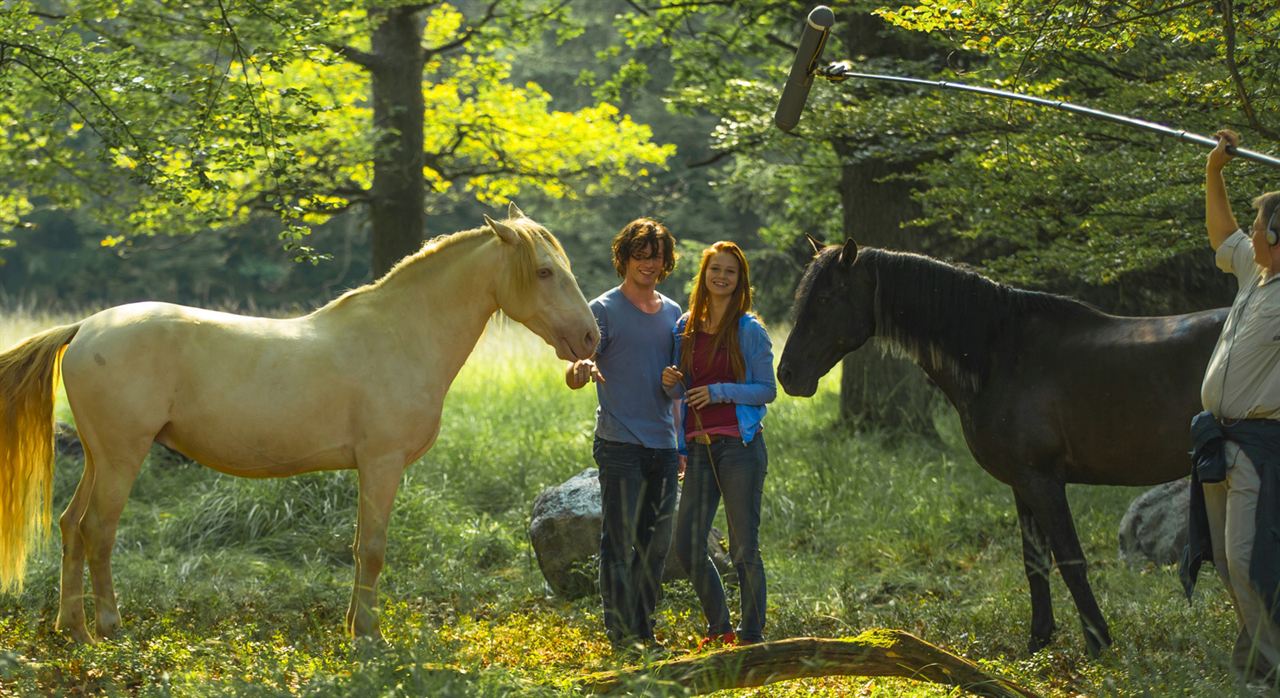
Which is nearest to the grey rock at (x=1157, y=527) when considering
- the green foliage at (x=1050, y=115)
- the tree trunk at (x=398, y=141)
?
the green foliage at (x=1050, y=115)

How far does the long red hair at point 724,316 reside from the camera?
216 inches

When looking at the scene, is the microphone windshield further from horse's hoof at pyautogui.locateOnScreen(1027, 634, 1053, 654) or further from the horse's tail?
the horse's tail

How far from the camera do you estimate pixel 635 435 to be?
5.50 m

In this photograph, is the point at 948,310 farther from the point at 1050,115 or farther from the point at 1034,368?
the point at 1050,115

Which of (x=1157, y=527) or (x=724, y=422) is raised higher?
(x=724, y=422)

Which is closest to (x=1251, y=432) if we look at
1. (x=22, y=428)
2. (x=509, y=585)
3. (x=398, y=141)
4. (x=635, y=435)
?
(x=635, y=435)

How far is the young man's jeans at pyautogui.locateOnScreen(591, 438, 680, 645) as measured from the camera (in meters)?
5.50

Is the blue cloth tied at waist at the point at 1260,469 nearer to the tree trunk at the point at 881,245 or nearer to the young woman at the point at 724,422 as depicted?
the young woman at the point at 724,422

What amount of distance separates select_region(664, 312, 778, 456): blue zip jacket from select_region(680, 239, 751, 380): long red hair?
0.03 meters

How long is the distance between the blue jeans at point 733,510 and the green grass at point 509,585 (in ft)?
1.70

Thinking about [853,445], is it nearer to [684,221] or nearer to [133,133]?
[133,133]

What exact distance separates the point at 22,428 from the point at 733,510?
10.4 feet

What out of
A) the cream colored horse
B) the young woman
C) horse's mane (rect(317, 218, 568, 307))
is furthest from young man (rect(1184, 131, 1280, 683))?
horse's mane (rect(317, 218, 568, 307))

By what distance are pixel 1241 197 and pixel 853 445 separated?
4426mm
